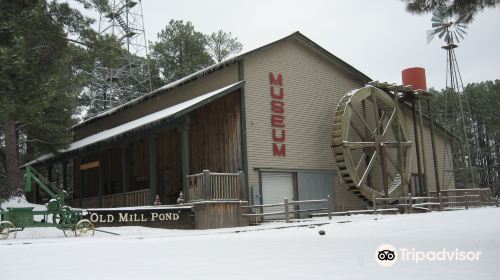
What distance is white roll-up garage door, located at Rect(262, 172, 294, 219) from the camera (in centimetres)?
2097

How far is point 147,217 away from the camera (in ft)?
55.6

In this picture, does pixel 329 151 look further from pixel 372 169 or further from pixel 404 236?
pixel 404 236

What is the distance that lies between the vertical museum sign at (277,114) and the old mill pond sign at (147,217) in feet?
18.6

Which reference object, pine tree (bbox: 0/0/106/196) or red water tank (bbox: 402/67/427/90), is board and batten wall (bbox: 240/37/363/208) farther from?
pine tree (bbox: 0/0/106/196)

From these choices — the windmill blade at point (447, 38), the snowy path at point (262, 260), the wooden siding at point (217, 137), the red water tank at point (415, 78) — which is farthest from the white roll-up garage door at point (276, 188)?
the windmill blade at point (447, 38)

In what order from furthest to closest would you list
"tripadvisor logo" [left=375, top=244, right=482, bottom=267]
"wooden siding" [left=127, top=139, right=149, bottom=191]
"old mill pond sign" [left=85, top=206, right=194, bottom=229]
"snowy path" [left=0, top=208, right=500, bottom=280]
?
"wooden siding" [left=127, top=139, right=149, bottom=191]
"old mill pond sign" [left=85, top=206, right=194, bottom=229]
"tripadvisor logo" [left=375, top=244, right=482, bottom=267]
"snowy path" [left=0, top=208, right=500, bottom=280]

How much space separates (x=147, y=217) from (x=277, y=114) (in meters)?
7.55

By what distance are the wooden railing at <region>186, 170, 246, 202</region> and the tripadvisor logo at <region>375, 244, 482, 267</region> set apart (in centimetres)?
1026

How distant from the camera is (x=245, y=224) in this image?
18.3 m

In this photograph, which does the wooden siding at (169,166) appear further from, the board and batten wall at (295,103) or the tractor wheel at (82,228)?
the tractor wheel at (82,228)

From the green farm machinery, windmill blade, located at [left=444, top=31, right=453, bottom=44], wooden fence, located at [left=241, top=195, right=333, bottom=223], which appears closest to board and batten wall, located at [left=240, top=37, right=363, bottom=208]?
wooden fence, located at [left=241, top=195, right=333, bottom=223]

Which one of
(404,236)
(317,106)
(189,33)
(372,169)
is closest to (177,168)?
(317,106)

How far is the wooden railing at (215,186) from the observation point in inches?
683

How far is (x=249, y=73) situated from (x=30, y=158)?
60.4 feet
